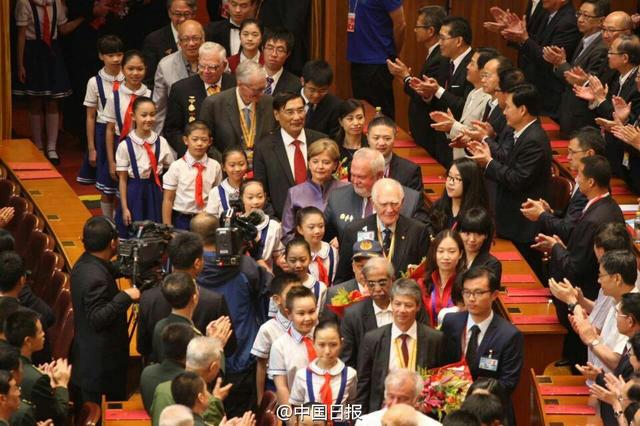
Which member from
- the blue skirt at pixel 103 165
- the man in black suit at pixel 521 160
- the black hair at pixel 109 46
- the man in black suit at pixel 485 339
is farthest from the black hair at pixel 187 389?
the black hair at pixel 109 46

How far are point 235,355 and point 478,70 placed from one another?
289 centimetres

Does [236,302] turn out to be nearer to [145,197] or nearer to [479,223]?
[479,223]

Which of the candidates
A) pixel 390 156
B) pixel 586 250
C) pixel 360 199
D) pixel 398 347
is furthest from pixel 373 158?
pixel 398 347

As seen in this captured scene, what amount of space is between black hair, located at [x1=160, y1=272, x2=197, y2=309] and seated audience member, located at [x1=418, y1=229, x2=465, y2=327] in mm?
1351

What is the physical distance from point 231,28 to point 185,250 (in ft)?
12.2

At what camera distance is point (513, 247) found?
9555 millimetres

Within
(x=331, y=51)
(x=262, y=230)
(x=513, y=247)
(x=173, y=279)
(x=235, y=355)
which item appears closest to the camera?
(x=173, y=279)

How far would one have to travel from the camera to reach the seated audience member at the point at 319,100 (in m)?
10.2

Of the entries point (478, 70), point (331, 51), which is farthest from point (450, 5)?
point (478, 70)

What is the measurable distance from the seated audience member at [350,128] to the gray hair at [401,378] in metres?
2.61

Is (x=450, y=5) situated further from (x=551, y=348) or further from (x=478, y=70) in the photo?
(x=551, y=348)

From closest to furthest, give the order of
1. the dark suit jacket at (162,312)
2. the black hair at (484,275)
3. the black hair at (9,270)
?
the black hair at (484,275) < the dark suit jacket at (162,312) < the black hair at (9,270)

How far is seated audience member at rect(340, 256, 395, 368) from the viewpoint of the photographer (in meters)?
7.97

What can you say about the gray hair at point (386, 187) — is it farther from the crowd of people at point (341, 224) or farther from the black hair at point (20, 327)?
the black hair at point (20, 327)
